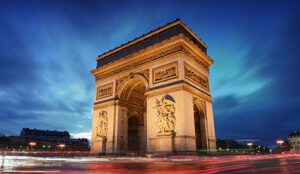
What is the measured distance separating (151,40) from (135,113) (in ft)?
26.3

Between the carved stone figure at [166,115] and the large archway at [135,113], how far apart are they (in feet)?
14.7

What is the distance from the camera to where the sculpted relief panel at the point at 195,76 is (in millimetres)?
18141

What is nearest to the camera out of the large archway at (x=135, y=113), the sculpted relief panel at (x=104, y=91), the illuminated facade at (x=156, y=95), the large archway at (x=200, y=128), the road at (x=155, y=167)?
the road at (x=155, y=167)

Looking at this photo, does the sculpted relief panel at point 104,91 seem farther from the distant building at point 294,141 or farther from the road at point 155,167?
the distant building at point 294,141

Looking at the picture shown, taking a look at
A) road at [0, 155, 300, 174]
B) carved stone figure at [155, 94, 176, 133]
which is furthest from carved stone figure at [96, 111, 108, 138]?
road at [0, 155, 300, 174]

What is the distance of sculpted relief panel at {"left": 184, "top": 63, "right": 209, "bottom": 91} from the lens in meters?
18.1

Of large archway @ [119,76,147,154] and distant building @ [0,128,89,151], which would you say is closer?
large archway @ [119,76,147,154]

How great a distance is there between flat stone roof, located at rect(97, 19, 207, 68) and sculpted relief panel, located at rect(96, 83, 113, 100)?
2879mm

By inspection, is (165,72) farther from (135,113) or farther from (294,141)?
(294,141)

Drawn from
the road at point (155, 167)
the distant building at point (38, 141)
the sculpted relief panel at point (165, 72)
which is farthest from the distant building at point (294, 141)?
the road at point (155, 167)

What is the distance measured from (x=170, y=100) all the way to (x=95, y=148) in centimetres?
941

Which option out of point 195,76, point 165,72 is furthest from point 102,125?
point 195,76

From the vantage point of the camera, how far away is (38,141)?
7706 cm

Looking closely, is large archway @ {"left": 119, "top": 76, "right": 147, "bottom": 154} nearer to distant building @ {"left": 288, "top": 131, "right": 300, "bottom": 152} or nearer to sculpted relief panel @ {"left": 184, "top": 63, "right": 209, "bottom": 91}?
sculpted relief panel @ {"left": 184, "top": 63, "right": 209, "bottom": 91}
